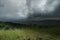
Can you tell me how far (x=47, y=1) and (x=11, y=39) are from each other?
55 cm

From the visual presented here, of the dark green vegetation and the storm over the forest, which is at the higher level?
the storm over the forest

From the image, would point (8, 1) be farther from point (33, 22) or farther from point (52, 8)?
point (52, 8)

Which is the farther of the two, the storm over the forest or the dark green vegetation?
the dark green vegetation

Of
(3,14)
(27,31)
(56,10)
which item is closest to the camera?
(56,10)

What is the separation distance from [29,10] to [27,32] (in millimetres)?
275

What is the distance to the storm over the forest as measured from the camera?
1100 mm

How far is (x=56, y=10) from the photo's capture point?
1090mm

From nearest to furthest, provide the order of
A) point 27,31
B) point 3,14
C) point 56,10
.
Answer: point 56,10, point 3,14, point 27,31

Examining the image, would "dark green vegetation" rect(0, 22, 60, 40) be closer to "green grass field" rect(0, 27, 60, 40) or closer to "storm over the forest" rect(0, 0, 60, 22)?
"green grass field" rect(0, 27, 60, 40)

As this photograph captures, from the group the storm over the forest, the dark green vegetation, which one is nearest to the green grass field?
the dark green vegetation

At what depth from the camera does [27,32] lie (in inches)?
51.1

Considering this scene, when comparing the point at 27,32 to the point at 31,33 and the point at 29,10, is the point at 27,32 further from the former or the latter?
the point at 29,10

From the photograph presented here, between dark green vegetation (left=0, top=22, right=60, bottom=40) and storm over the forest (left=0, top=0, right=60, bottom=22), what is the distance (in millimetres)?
146

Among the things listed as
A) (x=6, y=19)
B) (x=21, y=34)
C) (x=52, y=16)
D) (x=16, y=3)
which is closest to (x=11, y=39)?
(x=21, y=34)
